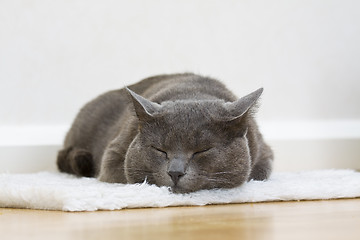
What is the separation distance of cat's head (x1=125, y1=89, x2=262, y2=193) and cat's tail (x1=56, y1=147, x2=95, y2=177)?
602mm

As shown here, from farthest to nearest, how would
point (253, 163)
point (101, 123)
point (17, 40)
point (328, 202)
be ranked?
point (17, 40) → point (101, 123) → point (253, 163) → point (328, 202)

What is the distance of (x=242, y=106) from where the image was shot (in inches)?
62.7

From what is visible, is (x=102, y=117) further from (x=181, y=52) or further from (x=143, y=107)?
(x=143, y=107)

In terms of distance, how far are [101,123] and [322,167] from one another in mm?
1074

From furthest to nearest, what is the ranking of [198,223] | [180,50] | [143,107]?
1. [180,50]
2. [143,107]
3. [198,223]

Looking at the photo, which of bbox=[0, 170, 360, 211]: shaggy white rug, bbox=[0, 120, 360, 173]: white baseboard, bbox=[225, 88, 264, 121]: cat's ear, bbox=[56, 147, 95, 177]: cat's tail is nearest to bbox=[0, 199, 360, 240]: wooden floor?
bbox=[0, 170, 360, 211]: shaggy white rug

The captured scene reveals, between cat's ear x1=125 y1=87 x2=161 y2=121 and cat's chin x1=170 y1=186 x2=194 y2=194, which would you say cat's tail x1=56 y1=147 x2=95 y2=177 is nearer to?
cat's ear x1=125 y1=87 x2=161 y2=121

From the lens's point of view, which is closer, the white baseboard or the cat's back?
the cat's back

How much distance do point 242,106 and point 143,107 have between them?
0.81 feet

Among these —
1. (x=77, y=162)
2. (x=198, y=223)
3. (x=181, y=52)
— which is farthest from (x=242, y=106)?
(x=181, y=52)

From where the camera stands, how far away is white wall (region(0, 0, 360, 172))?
109 inches

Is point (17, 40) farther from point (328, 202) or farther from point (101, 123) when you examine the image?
point (328, 202)

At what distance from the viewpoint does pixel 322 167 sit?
9.50 ft

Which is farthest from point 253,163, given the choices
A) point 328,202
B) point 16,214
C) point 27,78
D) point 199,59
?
A: point 27,78
